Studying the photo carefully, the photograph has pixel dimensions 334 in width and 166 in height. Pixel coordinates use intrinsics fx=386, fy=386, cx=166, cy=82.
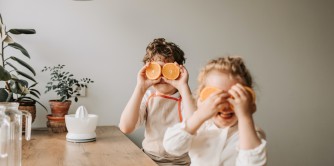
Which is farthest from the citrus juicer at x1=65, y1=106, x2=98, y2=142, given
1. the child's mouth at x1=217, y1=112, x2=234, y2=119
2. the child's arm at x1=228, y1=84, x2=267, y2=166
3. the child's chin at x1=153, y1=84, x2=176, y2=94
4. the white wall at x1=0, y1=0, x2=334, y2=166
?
the child's arm at x1=228, y1=84, x2=267, y2=166

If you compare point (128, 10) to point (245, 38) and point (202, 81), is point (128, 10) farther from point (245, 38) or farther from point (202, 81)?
point (202, 81)

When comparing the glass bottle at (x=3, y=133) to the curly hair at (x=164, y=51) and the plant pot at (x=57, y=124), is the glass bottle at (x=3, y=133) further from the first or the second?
the plant pot at (x=57, y=124)

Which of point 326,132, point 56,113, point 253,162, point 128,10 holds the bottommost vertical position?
point 326,132

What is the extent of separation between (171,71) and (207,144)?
43 cm

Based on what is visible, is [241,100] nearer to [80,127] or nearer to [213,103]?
[213,103]

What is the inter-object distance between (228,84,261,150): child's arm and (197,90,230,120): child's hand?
0.02 meters

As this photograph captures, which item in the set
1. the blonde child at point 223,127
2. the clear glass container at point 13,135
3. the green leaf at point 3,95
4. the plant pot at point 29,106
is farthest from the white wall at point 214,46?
the blonde child at point 223,127

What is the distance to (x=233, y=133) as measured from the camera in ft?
3.51

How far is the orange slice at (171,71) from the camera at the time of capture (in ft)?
4.71

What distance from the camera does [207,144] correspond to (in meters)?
1.07

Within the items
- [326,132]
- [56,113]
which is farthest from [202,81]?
[326,132]

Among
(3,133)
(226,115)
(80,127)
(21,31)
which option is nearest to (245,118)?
(226,115)

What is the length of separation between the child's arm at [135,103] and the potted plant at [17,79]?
57 centimetres

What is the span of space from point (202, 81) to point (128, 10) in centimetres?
142
